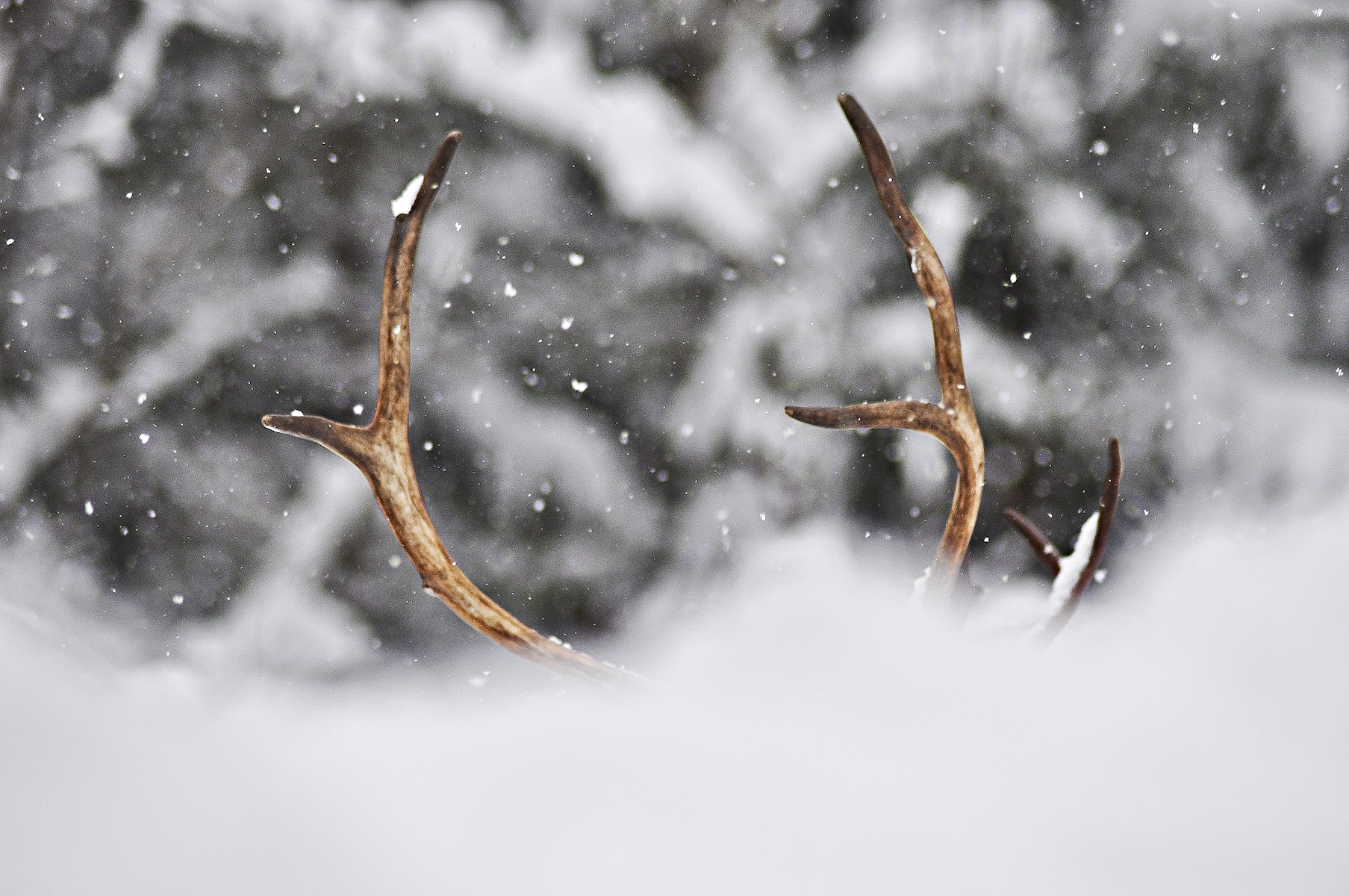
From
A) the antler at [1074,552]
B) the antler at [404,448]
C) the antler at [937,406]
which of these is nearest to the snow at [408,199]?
the antler at [404,448]


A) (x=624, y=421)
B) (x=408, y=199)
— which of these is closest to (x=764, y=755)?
(x=624, y=421)

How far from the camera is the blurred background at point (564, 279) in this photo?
394mm

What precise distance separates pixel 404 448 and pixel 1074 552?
35 cm

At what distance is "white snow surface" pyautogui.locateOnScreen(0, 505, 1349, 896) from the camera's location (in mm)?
348

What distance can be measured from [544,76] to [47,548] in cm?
34

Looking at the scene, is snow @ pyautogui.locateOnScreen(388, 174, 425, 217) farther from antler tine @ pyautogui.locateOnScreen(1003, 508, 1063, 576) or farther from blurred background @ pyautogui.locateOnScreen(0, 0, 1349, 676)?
antler tine @ pyautogui.locateOnScreen(1003, 508, 1063, 576)

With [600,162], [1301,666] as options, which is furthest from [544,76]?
[1301,666]

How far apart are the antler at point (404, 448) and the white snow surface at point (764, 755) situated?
0.08 ft

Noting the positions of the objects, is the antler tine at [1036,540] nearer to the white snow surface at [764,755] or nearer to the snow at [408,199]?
the white snow surface at [764,755]

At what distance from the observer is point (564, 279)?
41 cm

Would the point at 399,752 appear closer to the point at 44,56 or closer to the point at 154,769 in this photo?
the point at 154,769

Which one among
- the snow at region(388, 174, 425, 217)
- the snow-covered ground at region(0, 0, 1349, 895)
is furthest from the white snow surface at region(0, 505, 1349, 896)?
the snow at region(388, 174, 425, 217)

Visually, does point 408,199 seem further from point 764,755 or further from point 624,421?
point 764,755

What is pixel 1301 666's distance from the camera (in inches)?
16.8
